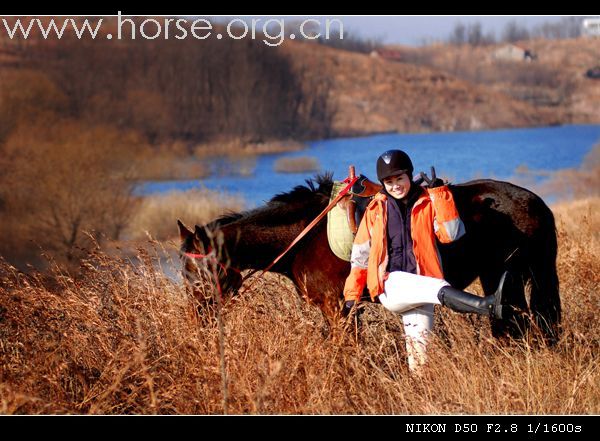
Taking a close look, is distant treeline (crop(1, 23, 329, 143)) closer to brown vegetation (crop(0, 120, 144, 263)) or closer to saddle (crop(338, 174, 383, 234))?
brown vegetation (crop(0, 120, 144, 263))

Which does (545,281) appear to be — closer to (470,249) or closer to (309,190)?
(470,249)

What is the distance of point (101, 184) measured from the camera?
1778 centimetres

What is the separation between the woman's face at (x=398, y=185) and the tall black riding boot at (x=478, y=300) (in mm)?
605

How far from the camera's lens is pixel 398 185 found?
470cm

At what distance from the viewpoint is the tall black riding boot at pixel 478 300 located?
4242 millimetres

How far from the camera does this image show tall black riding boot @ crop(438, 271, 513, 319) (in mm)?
4242

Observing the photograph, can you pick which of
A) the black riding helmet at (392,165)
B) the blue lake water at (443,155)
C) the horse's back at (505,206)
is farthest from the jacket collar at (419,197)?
the blue lake water at (443,155)

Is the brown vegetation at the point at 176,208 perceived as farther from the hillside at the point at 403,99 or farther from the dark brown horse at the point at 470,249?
the dark brown horse at the point at 470,249

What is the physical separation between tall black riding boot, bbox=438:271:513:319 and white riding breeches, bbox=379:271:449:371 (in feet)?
0.27

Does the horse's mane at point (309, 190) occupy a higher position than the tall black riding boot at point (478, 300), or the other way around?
the horse's mane at point (309, 190)

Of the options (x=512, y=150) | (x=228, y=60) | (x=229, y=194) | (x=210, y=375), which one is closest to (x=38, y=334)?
(x=210, y=375)

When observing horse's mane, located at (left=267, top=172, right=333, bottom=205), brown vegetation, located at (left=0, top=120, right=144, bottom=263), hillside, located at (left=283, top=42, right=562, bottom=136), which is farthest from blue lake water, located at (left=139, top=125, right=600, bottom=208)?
horse's mane, located at (left=267, top=172, right=333, bottom=205)

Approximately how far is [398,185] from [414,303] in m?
0.67

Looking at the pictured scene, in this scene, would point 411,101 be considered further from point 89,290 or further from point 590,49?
point 89,290
